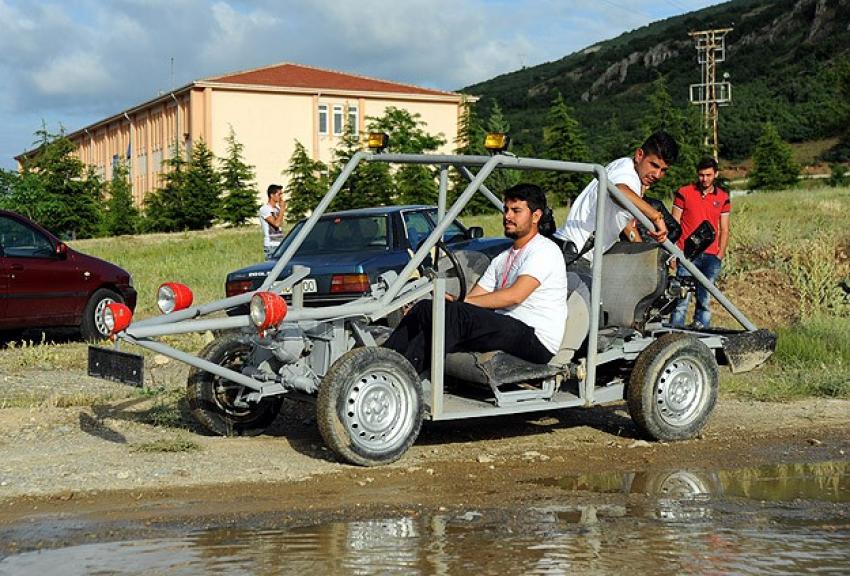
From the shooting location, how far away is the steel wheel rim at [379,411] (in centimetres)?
695

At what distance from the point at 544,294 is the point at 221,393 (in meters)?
2.23

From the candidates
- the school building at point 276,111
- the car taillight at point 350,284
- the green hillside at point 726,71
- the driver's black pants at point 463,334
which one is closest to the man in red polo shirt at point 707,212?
the car taillight at point 350,284

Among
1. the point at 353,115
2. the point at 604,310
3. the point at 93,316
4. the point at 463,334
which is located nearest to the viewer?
the point at 463,334

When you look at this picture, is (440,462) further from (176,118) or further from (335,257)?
(176,118)

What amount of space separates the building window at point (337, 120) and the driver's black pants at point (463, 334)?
198 feet

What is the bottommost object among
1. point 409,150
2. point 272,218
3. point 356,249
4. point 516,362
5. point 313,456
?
point 313,456

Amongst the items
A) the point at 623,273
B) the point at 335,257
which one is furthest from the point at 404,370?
the point at 335,257

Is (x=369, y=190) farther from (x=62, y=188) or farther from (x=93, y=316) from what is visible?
(x=93, y=316)

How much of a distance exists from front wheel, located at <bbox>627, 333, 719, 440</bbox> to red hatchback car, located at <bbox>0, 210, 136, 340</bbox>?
812 cm

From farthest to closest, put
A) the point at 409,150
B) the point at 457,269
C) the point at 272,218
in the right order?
the point at 409,150 → the point at 272,218 → the point at 457,269

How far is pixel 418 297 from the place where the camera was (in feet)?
23.7

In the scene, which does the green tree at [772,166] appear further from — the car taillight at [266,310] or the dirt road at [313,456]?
the car taillight at [266,310]

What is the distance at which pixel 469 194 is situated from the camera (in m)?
7.42

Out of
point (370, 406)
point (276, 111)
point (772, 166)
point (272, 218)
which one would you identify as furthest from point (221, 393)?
point (276, 111)
